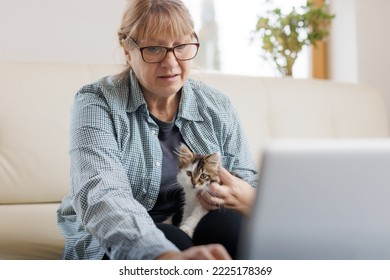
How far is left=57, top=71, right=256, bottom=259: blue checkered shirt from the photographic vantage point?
0.73 m

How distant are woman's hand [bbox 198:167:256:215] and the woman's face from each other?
0.61ft

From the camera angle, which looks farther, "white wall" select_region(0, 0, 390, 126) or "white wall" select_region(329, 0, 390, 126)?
"white wall" select_region(329, 0, 390, 126)

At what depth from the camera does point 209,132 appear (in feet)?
3.70

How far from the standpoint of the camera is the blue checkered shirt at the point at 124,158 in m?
0.73

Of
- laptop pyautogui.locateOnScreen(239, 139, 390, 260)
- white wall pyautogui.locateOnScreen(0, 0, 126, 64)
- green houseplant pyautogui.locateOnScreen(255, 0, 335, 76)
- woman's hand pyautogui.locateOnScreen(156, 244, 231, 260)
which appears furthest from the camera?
green houseplant pyautogui.locateOnScreen(255, 0, 335, 76)

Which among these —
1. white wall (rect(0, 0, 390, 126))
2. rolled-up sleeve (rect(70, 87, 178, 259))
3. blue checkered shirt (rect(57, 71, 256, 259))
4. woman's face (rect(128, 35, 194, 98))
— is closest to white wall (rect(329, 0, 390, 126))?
white wall (rect(0, 0, 390, 126))

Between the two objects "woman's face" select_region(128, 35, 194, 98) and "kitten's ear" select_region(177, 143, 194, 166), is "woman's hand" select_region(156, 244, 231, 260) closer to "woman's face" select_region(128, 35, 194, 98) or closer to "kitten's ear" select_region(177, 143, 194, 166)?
"kitten's ear" select_region(177, 143, 194, 166)

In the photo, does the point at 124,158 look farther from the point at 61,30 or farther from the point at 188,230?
the point at 61,30

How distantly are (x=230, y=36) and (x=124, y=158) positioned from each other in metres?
1.43

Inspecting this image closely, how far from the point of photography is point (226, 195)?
0.94 meters

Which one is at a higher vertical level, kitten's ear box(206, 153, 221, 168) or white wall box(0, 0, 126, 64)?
white wall box(0, 0, 126, 64)

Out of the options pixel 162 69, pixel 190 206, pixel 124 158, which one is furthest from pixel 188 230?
pixel 162 69
